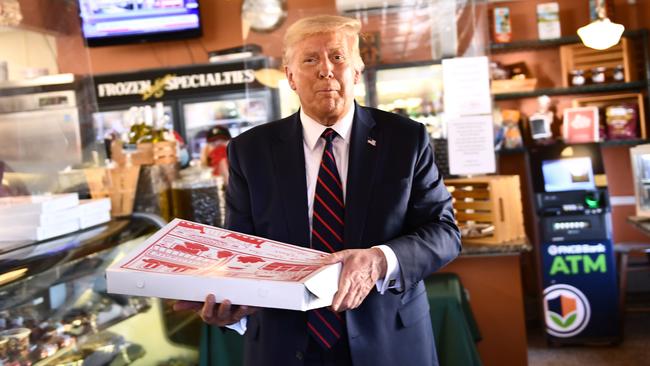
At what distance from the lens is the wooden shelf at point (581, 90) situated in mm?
6010

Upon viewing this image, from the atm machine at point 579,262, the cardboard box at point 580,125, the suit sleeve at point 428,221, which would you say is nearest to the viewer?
the suit sleeve at point 428,221

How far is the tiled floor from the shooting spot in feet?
15.9

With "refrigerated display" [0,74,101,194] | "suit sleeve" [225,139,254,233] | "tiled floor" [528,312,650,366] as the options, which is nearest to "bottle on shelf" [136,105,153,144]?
"refrigerated display" [0,74,101,194]

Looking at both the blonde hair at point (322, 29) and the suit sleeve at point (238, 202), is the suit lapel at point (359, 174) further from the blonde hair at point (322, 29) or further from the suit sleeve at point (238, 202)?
the suit sleeve at point (238, 202)

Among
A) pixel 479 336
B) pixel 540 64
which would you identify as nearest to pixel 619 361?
pixel 479 336

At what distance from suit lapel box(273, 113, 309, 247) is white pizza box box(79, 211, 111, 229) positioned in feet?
3.56

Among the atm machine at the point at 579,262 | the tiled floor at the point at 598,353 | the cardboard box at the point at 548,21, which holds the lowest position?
the tiled floor at the point at 598,353

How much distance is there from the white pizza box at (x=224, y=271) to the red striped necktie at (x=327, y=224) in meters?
0.24

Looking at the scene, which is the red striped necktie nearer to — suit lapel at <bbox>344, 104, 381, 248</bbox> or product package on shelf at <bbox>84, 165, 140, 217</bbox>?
suit lapel at <bbox>344, 104, 381, 248</bbox>

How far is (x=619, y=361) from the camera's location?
4.81 m

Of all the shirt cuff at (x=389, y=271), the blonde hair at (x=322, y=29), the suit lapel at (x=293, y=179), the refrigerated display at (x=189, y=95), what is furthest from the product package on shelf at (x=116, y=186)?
the refrigerated display at (x=189, y=95)

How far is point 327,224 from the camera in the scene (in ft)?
5.91

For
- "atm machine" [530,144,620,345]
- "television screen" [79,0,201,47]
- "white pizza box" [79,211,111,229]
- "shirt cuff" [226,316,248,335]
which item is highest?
"television screen" [79,0,201,47]

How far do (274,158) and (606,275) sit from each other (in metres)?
3.89
